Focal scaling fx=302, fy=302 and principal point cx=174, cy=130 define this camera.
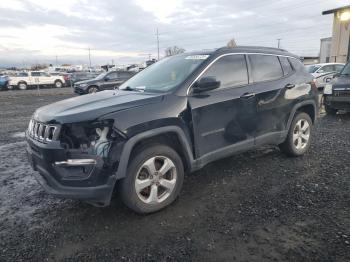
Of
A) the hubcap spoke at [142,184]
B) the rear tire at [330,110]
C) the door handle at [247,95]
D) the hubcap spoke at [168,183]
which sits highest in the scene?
the door handle at [247,95]

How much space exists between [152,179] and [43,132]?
4.23 feet

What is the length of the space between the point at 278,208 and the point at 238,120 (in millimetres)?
1290

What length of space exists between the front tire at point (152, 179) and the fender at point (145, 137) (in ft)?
0.37

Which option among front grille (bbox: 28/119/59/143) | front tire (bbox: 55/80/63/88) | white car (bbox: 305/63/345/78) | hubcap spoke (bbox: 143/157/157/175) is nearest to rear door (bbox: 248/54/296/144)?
hubcap spoke (bbox: 143/157/157/175)

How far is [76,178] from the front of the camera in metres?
3.07

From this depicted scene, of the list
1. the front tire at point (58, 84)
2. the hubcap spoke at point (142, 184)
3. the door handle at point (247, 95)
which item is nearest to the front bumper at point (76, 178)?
the hubcap spoke at point (142, 184)

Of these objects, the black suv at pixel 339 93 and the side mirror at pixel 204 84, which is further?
the black suv at pixel 339 93

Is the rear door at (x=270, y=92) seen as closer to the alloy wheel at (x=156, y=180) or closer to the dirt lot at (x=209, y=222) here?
the dirt lot at (x=209, y=222)

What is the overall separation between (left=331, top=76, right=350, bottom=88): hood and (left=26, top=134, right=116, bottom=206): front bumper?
8187 mm

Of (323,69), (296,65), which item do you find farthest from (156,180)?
(323,69)

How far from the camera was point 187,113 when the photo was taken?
364 cm

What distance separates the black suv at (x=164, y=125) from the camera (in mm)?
3049

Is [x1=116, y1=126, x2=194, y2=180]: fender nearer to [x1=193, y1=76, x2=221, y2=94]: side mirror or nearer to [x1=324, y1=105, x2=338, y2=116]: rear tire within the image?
[x1=193, y1=76, x2=221, y2=94]: side mirror

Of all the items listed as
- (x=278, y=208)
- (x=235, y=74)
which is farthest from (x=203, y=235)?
(x=235, y=74)
